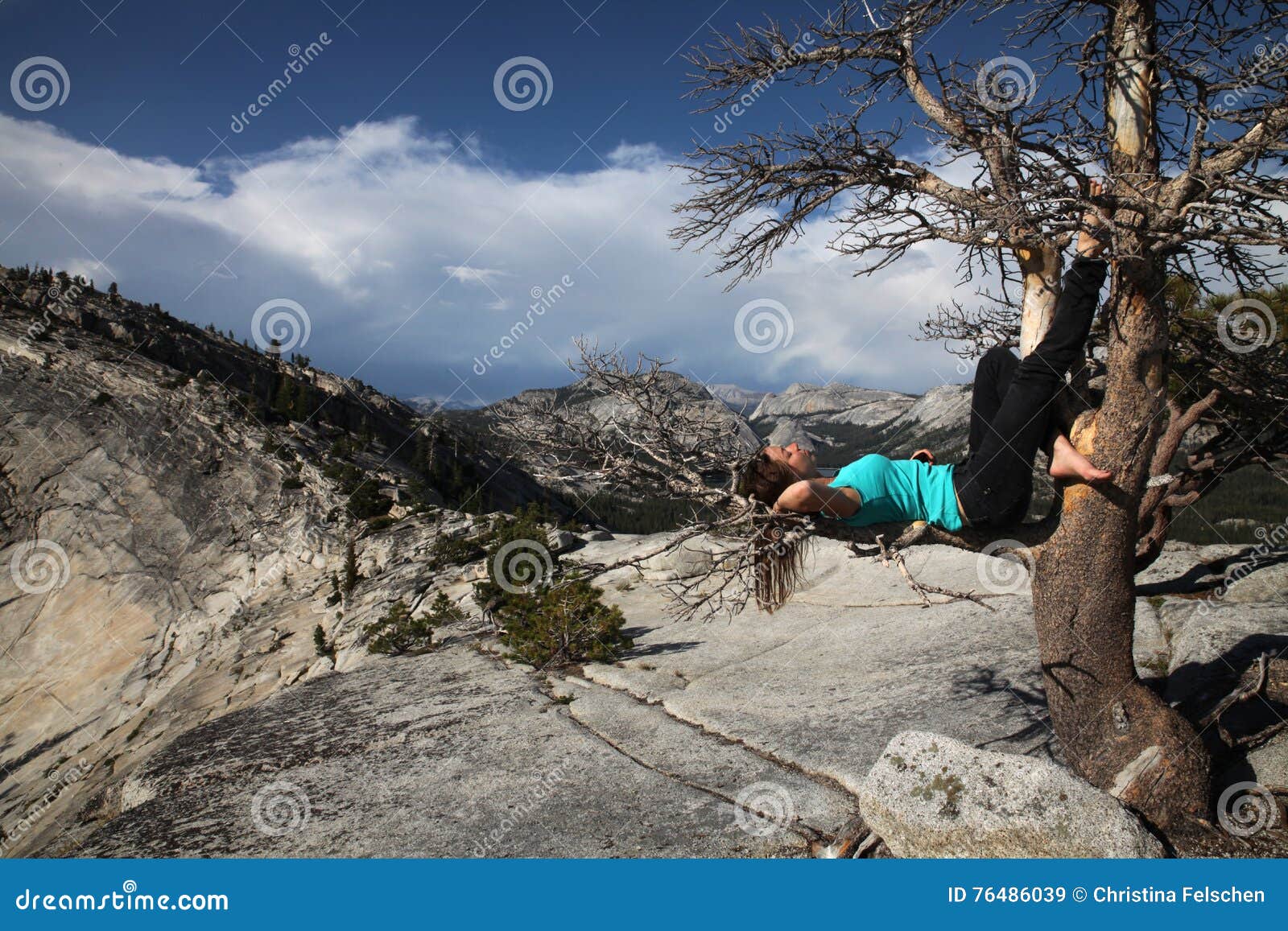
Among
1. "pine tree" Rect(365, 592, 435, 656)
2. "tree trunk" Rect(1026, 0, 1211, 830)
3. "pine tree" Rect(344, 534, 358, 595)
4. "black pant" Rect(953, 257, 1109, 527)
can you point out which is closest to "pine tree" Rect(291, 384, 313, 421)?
"pine tree" Rect(344, 534, 358, 595)

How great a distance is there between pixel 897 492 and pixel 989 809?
240 cm

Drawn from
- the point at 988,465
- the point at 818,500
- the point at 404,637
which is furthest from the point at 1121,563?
the point at 404,637

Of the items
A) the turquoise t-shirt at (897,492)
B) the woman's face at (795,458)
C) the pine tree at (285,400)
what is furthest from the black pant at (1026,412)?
the pine tree at (285,400)

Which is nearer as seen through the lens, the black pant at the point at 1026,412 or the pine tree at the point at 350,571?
the black pant at the point at 1026,412

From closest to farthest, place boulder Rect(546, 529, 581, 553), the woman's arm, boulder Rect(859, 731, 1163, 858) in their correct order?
1. boulder Rect(859, 731, 1163, 858)
2. the woman's arm
3. boulder Rect(546, 529, 581, 553)

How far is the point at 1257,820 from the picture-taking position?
5.59 metres

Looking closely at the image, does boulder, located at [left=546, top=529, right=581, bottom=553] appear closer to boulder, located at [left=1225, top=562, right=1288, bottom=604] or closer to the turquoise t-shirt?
boulder, located at [left=1225, top=562, right=1288, bottom=604]

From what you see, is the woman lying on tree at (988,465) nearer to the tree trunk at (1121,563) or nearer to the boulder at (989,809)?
the tree trunk at (1121,563)

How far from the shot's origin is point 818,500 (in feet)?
17.4

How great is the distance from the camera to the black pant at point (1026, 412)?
5.23 m

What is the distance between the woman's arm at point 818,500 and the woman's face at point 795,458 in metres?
0.13

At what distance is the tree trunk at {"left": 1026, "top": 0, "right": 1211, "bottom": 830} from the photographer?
18.4 ft

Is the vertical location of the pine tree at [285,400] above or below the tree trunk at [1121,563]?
above

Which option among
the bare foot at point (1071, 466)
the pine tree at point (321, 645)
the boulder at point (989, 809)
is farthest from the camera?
the pine tree at point (321, 645)
